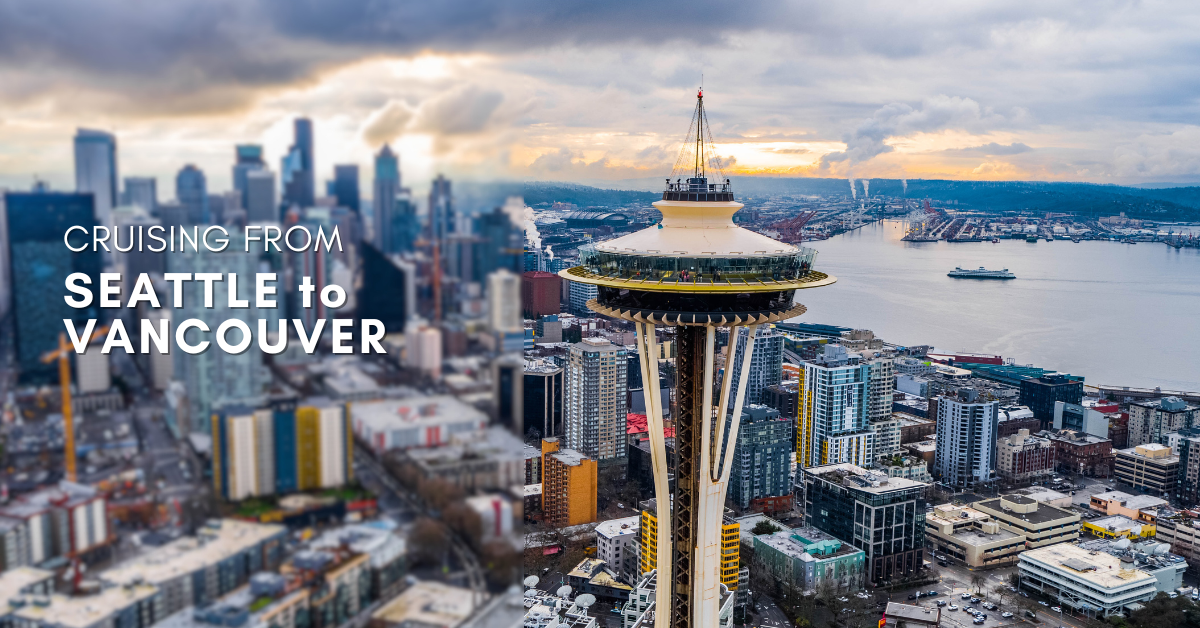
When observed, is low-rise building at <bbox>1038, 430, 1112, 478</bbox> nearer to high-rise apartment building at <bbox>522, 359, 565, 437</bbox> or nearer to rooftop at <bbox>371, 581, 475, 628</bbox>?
high-rise apartment building at <bbox>522, 359, 565, 437</bbox>

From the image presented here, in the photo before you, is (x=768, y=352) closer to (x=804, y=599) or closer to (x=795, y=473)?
(x=795, y=473)

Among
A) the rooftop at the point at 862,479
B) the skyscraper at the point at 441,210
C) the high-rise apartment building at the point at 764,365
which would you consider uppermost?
the skyscraper at the point at 441,210

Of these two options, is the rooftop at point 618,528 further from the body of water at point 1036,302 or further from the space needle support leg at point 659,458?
the body of water at point 1036,302

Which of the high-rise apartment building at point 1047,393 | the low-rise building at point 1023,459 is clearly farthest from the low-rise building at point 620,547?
the high-rise apartment building at point 1047,393

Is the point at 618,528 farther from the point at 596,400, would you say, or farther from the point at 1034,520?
the point at 1034,520

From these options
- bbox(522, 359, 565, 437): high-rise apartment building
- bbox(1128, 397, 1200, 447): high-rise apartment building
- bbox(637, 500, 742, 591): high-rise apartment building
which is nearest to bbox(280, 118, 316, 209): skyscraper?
bbox(637, 500, 742, 591): high-rise apartment building

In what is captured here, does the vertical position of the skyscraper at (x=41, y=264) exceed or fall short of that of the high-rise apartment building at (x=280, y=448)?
it exceeds it

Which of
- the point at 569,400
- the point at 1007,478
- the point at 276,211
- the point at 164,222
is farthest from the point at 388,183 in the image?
the point at 1007,478
